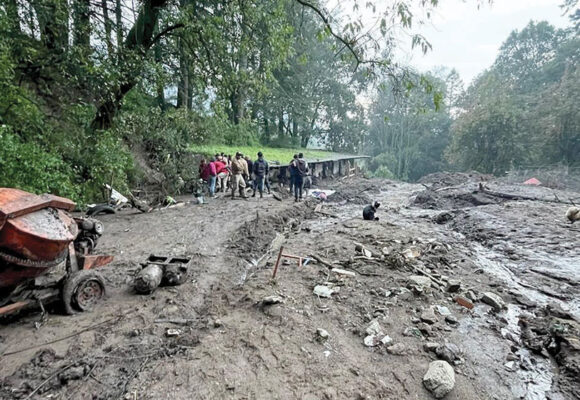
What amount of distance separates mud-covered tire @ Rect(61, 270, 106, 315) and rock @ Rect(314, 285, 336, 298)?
3238mm

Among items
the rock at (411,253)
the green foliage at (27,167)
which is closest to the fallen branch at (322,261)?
the rock at (411,253)

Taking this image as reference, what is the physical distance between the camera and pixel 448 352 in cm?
346

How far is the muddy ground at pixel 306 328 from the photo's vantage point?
2922 mm

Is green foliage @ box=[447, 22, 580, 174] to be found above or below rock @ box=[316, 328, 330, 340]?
above

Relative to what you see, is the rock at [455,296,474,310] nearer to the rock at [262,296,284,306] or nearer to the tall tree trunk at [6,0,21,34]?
the rock at [262,296,284,306]

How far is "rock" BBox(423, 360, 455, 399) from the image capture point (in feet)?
9.61

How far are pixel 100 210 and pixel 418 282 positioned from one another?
8.58 metres

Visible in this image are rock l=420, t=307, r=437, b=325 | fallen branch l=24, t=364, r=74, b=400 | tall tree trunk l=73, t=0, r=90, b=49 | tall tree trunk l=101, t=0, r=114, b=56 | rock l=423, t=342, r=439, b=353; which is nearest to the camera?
fallen branch l=24, t=364, r=74, b=400

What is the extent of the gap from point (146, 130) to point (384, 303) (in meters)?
12.0

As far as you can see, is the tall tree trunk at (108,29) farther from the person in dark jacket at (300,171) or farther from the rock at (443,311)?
the rock at (443,311)

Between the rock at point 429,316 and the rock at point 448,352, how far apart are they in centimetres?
54

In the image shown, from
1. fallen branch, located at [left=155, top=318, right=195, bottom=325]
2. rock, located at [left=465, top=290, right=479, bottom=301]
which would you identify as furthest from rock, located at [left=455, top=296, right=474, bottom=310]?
fallen branch, located at [left=155, top=318, right=195, bottom=325]

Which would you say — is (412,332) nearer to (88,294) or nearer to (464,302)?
(464,302)

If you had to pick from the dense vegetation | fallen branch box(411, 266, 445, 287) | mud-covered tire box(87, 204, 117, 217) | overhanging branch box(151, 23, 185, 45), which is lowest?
fallen branch box(411, 266, 445, 287)
